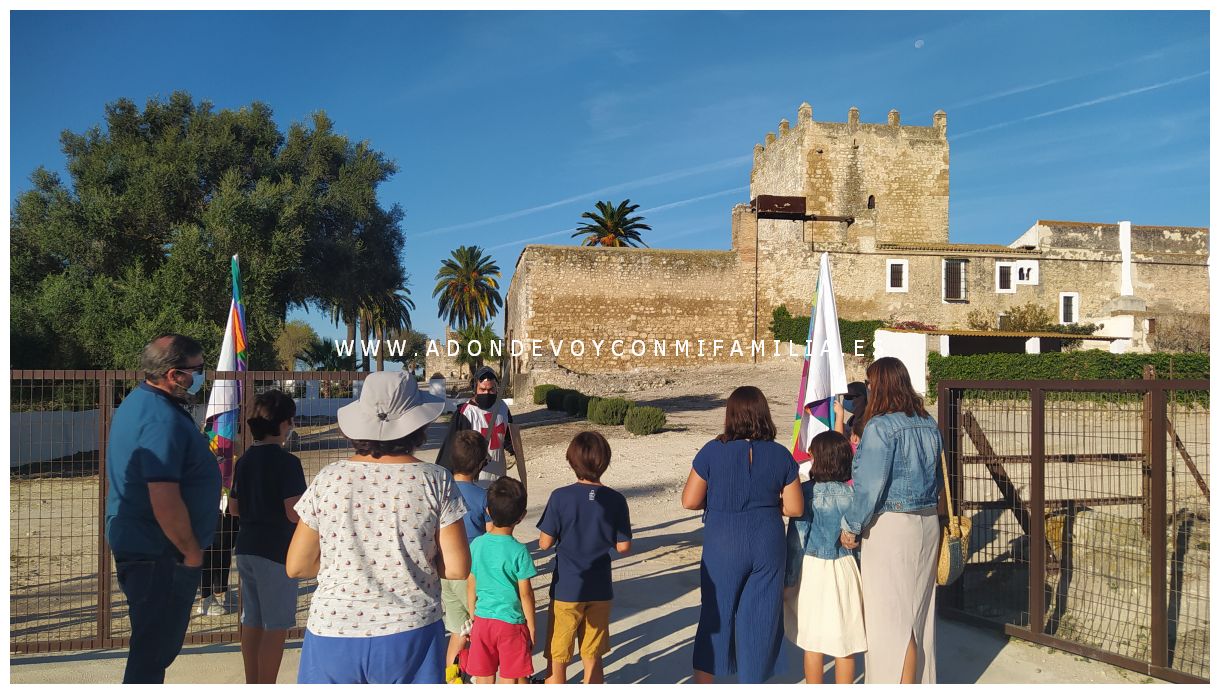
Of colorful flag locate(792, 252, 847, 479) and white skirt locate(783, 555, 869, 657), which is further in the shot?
colorful flag locate(792, 252, 847, 479)

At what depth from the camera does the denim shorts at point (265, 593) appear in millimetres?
3678

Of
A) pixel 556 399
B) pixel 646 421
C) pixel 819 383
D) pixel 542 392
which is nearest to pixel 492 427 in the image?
pixel 819 383

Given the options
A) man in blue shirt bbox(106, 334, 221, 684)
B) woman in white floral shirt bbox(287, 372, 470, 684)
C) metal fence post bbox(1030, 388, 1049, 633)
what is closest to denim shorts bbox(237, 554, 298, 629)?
man in blue shirt bbox(106, 334, 221, 684)

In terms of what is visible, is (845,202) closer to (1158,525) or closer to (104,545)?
(1158,525)

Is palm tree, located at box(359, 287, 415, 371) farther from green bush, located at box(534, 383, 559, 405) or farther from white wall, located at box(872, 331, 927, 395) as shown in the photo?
white wall, located at box(872, 331, 927, 395)

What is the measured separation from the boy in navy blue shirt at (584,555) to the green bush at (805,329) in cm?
3155

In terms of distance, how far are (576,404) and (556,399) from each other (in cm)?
272

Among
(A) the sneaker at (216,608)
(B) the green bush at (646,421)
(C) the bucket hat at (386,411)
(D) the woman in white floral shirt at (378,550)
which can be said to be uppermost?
(C) the bucket hat at (386,411)

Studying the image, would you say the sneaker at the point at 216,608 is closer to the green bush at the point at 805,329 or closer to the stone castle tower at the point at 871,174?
the green bush at the point at 805,329

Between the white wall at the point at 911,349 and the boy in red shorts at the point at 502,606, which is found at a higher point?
the white wall at the point at 911,349

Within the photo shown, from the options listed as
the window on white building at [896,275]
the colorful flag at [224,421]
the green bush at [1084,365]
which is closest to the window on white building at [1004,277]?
the window on white building at [896,275]

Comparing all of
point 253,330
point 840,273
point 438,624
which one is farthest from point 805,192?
point 438,624

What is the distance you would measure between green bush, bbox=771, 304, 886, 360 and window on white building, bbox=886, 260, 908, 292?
2.22 meters

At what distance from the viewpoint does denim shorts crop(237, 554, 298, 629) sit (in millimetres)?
3678
